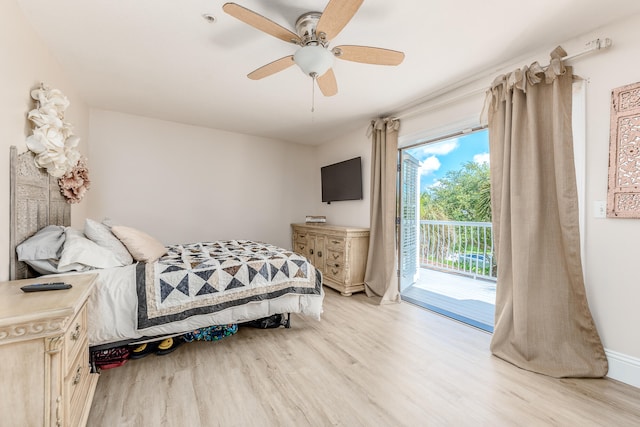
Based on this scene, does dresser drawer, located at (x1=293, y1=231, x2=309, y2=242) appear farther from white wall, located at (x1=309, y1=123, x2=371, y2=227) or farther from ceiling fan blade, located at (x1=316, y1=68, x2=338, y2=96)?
ceiling fan blade, located at (x1=316, y1=68, x2=338, y2=96)

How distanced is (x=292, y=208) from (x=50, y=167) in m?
3.27

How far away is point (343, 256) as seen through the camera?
3553 mm

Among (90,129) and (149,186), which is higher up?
(90,129)

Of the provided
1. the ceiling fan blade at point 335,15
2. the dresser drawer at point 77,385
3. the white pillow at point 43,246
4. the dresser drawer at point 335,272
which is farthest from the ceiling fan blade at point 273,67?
the dresser drawer at point 335,272

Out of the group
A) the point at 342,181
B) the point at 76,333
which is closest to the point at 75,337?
the point at 76,333

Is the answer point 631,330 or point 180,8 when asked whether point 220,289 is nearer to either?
point 180,8

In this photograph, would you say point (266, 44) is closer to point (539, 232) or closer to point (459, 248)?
point (539, 232)

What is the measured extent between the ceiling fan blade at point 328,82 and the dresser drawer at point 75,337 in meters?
1.99

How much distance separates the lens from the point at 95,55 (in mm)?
2178

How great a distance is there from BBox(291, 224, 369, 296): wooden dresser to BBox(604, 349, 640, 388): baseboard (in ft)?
7.55

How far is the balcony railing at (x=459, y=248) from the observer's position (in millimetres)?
4117

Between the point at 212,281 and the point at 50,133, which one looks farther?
the point at 212,281

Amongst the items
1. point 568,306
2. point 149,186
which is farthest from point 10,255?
point 568,306

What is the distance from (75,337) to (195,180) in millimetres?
3018
